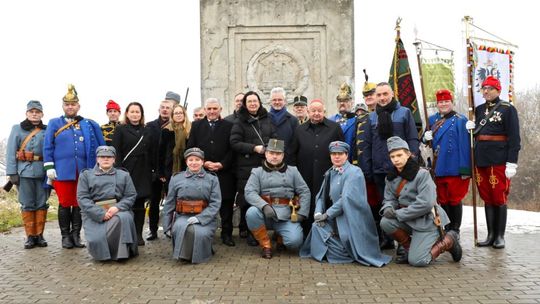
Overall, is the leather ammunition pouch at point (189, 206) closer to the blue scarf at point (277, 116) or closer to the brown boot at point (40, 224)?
the blue scarf at point (277, 116)

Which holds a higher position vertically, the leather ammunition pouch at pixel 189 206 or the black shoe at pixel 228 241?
the leather ammunition pouch at pixel 189 206

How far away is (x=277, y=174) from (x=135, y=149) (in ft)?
6.15

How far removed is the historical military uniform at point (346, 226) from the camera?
5391 mm

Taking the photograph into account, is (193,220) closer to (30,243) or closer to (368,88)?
(30,243)

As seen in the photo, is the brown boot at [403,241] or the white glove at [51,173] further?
the white glove at [51,173]

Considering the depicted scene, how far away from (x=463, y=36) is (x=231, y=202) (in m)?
3.74

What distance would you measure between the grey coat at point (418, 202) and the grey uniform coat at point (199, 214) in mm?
1913

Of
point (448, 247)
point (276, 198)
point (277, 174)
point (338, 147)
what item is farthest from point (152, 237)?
point (448, 247)

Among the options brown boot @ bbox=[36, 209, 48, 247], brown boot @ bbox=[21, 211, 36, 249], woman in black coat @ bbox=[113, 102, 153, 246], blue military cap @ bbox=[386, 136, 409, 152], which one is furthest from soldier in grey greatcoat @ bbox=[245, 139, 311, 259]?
brown boot @ bbox=[21, 211, 36, 249]

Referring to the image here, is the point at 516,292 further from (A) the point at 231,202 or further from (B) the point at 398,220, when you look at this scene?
(A) the point at 231,202

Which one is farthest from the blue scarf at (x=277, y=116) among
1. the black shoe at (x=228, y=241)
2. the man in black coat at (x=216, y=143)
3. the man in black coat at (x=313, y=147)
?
the black shoe at (x=228, y=241)

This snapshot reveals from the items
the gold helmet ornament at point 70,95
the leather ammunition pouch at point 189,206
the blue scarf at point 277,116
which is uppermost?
the gold helmet ornament at point 70,95

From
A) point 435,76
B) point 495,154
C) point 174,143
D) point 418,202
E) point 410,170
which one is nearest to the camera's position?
point 418,202

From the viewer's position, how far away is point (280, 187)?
5.85 meters
